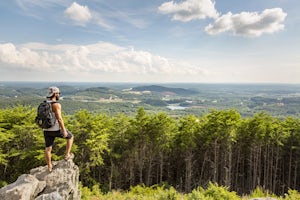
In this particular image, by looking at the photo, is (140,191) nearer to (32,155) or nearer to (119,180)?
(119,180)

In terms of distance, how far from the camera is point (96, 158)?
63.8ft

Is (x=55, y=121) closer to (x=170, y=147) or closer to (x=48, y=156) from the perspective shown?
(x=48, y=156)

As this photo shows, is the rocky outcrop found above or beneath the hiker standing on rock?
beneath

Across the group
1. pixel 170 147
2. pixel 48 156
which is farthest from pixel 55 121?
pixel 170 147

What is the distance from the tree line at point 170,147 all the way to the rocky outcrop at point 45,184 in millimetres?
9038

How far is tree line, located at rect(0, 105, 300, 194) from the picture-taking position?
18.5m

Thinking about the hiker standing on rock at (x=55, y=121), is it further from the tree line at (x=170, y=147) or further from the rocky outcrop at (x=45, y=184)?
the tree line at (x=170, y=147)

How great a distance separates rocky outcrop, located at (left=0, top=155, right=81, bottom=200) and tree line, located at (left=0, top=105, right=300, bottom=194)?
29.7ft

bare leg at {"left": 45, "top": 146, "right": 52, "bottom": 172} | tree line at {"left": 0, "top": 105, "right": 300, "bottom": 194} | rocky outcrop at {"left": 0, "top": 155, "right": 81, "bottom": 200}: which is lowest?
tree line at {"left": 0, "top": 105, "right": 300, "bottom": 194}

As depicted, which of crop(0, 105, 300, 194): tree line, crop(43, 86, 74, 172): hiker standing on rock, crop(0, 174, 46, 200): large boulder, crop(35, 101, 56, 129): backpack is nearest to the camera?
crop(0, 174, 46, 200): large boulder

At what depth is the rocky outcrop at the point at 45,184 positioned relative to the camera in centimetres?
734

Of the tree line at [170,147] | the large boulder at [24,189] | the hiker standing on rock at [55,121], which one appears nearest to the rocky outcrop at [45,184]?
the large boulder at [24,189]

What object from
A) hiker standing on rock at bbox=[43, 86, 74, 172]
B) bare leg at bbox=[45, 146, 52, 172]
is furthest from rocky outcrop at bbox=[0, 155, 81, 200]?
hiker standing on rock at bbox=[43, 86, 74, 172]

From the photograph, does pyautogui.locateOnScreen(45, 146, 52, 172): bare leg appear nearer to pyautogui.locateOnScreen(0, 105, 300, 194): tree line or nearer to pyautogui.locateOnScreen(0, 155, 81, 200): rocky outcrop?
pyautogui.locateOnScreen(0, 155, 81, 200): rocky outcrop
